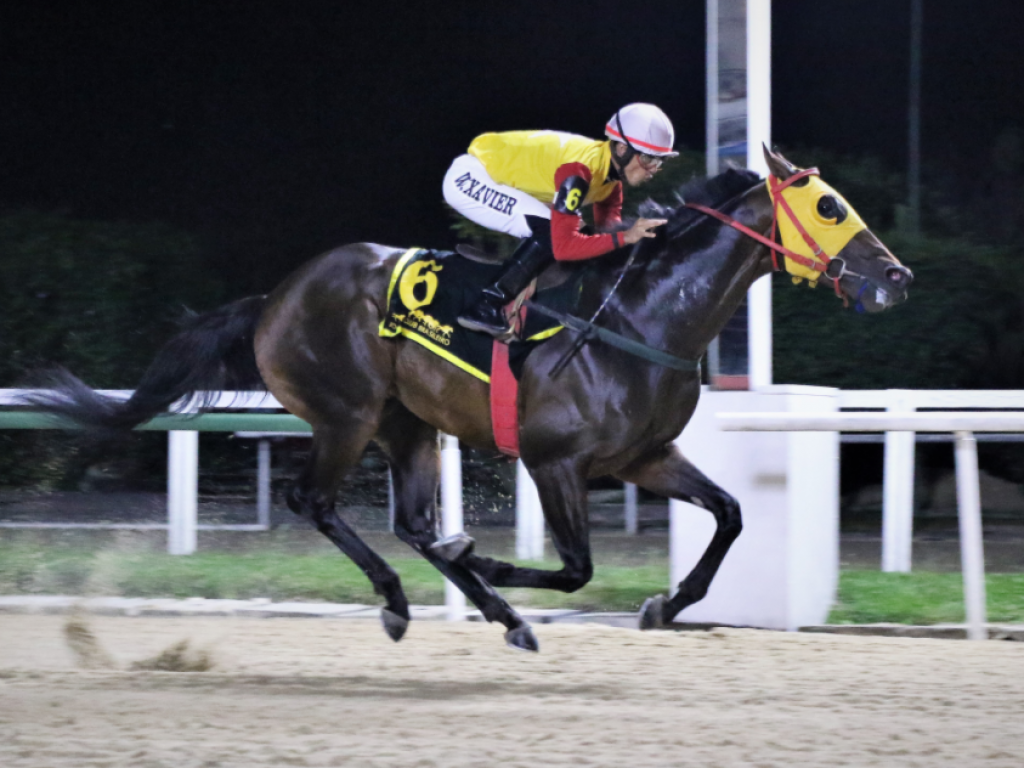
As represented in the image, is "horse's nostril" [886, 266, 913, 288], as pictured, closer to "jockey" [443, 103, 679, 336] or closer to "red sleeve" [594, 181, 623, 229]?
"jockey" [443, 103, 679, 336]

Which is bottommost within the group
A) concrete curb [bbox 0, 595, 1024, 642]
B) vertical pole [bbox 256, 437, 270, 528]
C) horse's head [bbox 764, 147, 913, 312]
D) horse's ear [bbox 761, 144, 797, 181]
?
concrete curb [bbox 0, 595, 1024, 642]

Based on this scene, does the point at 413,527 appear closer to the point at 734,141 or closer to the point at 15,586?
the point at 734,141

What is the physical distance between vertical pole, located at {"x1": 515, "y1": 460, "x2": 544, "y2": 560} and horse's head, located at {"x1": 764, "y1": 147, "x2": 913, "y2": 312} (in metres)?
2.51

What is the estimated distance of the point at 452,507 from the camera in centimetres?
561

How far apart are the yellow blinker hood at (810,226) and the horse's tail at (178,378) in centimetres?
209

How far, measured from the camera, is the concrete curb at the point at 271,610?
17.6 feet

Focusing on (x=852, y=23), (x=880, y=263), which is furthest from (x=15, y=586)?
(x=852, y=23)

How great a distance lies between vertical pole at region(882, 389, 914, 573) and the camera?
650 centimetres

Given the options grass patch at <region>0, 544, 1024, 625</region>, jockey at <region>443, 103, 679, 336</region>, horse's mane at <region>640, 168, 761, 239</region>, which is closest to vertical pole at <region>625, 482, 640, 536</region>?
grass patch at <region>0, 544, 1024, 625</region>

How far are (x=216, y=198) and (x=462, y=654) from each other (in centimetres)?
953

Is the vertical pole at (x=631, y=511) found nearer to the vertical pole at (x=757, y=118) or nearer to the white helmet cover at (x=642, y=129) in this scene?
the vertical pole at (x=757, y=118)

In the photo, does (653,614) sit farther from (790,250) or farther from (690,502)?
(790,250)

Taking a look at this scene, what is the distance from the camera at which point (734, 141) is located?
5305 mm

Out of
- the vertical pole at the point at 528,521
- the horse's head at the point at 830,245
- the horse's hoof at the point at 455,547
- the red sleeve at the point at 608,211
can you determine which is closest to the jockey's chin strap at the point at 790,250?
the horse's head at the point at 830,245
